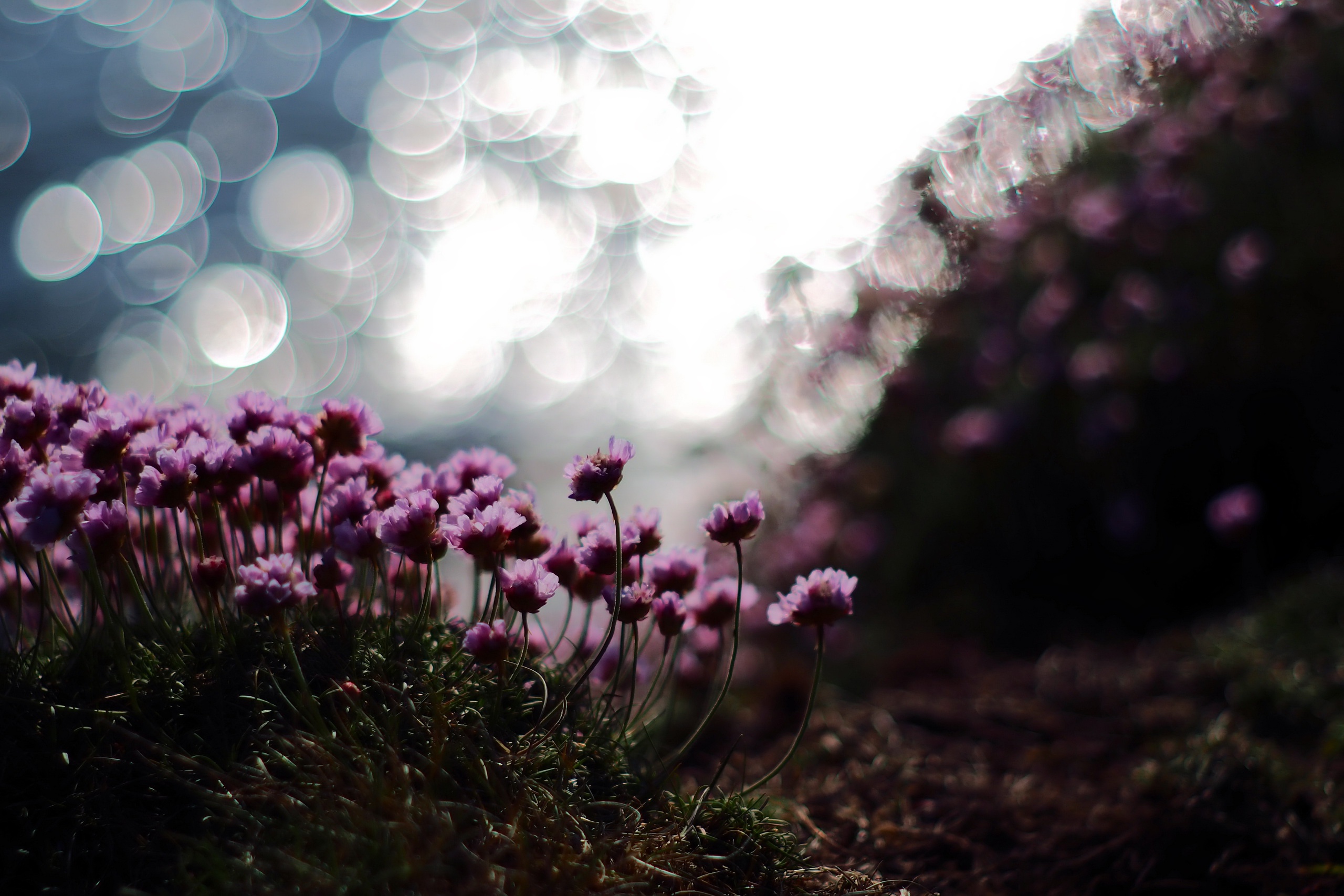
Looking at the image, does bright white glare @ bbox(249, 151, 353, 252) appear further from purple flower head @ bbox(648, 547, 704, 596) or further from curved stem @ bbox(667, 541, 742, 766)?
curved stem @ bbox(667, 541, 742, 766)

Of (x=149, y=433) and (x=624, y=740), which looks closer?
(x=149, y=433)

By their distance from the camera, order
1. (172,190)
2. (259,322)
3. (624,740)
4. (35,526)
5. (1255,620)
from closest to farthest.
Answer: (35,526), (624,740), (1255,620), (259,322), (172,190)

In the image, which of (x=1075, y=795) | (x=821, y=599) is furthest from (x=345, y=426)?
(x=1075, y=795)

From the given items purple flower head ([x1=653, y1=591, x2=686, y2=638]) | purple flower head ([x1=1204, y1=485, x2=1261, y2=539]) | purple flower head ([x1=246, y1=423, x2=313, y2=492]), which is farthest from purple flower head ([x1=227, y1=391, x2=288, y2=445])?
purple flower head ([x1=1204, y1=485, x2=1261, y2=539])

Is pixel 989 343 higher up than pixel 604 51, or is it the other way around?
pixel 604 51

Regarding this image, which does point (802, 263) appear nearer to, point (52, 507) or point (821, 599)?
point (821, 599)

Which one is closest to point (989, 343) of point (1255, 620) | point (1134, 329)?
point (1134, 329)

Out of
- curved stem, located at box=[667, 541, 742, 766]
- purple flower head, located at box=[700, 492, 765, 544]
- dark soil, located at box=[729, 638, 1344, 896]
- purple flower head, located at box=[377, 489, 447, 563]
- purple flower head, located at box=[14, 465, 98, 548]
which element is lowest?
dark soil, located at box=[729, 638, 1344, 896]

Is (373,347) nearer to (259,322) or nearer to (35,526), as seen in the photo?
(259,322)
